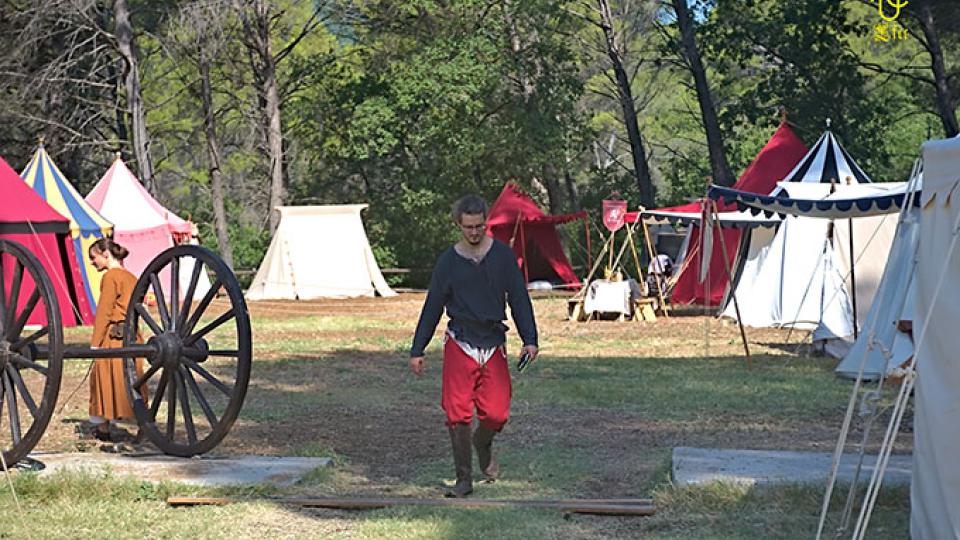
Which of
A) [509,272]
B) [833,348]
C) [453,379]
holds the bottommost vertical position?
[833,348]

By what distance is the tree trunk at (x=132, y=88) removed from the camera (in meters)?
32.1

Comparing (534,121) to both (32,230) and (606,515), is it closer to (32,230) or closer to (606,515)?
(32,230)

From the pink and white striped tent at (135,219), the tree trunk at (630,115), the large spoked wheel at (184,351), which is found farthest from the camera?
the tree trunk at (630,115)

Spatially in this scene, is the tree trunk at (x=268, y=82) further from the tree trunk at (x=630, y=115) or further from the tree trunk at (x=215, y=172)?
the tree trunk at (x=630, y=115)

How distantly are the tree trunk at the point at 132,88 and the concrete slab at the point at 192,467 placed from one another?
24.8m

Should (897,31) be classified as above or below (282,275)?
above

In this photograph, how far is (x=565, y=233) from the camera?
3991cm

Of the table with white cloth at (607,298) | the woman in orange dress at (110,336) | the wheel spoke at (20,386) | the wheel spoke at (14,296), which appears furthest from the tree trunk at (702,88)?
the wheel spoke at (20,386)

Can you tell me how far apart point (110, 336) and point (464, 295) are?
123 inches

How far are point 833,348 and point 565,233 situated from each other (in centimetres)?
2372

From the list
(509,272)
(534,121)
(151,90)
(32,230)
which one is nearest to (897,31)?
(534,121)

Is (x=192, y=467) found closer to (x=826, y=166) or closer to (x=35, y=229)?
(x=35, y=229)

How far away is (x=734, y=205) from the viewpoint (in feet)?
77.2

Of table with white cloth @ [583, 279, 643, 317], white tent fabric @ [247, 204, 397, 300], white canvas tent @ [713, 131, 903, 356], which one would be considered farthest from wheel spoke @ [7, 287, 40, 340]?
white tent fabric @ [247, 204, 397, 300]
